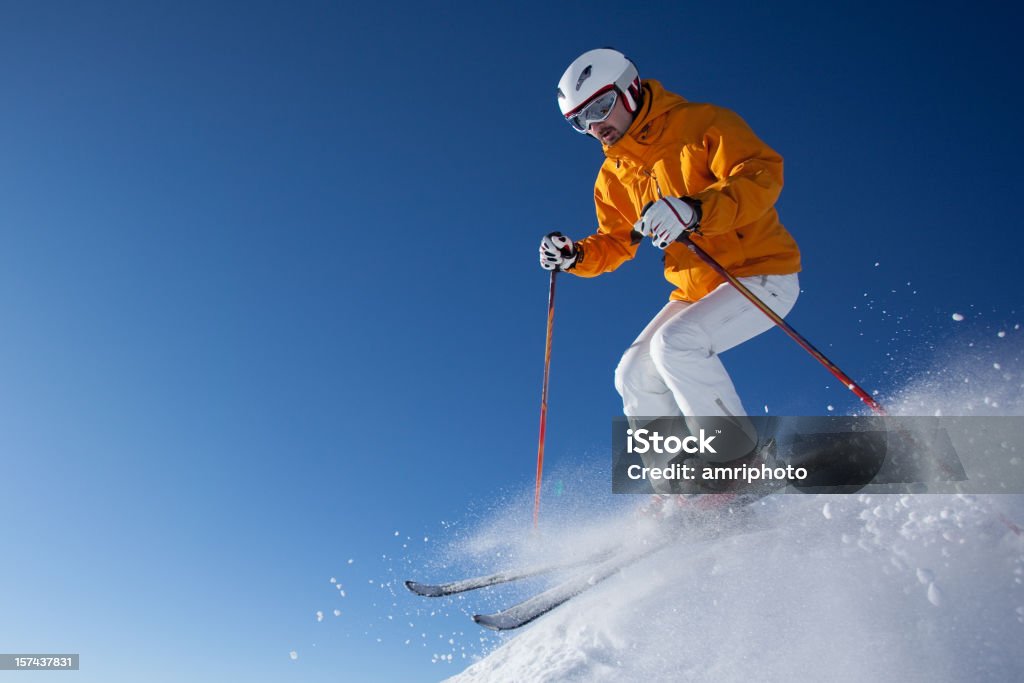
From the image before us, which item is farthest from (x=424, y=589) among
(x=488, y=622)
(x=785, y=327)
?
(x=785, y=327)

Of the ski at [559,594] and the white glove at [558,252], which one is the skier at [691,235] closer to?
the ski at [559,594]

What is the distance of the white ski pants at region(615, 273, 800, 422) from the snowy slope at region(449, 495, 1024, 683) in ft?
3.42

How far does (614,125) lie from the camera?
5359 millimetres

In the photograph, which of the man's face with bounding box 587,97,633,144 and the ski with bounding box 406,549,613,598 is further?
the ski with bounding box 406,549,613,598

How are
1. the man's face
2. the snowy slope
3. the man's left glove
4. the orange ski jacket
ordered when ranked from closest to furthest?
the snowy slope → the man's left glove → the orange ski jacket → the man's face

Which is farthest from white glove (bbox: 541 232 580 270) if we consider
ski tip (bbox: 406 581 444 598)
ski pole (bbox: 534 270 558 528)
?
ski tip (bbox: 406 581 444 598)

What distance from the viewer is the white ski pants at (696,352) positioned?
5023 mm

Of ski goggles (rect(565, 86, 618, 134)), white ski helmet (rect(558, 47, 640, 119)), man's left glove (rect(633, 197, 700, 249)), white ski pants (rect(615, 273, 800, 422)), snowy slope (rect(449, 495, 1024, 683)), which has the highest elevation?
white ski helmet (rect(558, 47, 640, 119))

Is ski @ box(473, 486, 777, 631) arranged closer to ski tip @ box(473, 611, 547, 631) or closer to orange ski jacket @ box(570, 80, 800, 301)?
ski tip @ box(473, 611, 547, 631)

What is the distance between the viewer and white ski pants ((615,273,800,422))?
502 cm

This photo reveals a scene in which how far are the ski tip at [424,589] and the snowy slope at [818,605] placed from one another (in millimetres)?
943

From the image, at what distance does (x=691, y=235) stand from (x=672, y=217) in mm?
878

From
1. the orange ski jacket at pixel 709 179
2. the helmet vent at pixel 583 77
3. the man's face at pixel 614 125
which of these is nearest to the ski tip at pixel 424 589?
the orange ski jacket at pixel 709 179

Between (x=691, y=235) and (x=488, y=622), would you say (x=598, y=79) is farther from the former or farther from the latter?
(x=488, y=622)
